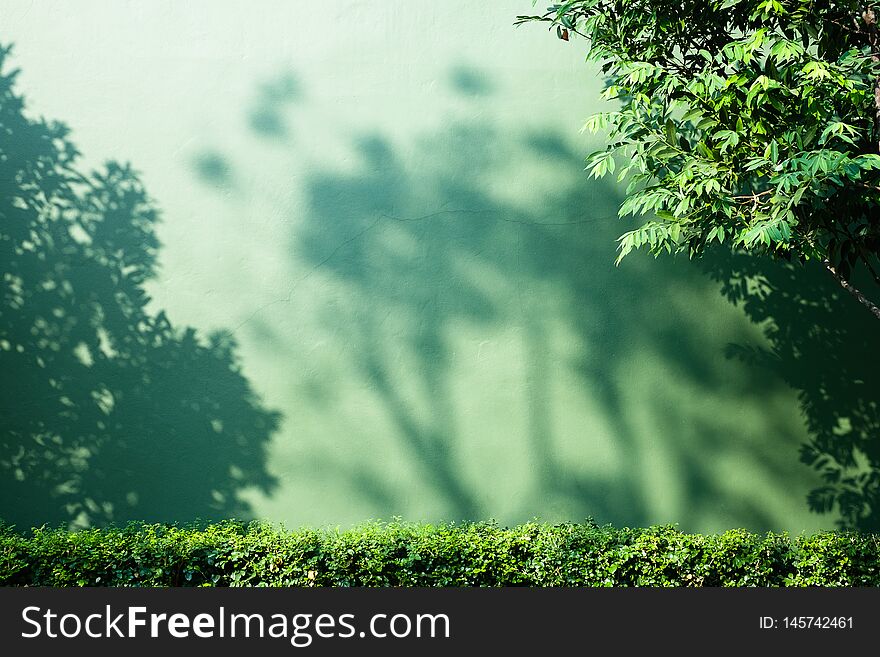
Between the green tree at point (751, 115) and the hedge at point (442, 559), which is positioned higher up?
the green tree at point (751, 115)

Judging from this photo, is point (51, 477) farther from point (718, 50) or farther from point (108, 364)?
point (718, 50)

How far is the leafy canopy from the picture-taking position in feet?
11.5

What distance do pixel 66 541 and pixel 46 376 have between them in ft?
4.44

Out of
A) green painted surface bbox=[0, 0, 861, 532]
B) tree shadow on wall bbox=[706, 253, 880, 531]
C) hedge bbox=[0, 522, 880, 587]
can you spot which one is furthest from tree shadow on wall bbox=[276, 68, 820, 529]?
hedge bbox=[0, 522, 880, 587]

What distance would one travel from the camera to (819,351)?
5348mm

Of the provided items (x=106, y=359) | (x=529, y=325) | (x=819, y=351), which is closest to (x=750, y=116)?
(x=529, y=325)

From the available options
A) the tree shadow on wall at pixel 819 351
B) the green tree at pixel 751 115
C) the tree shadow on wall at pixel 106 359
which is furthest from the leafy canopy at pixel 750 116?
the tree shadow on wall at pixel 106 359

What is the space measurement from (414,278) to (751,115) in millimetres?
2426

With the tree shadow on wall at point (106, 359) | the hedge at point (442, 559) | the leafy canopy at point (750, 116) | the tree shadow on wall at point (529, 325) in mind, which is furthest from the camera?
the tree shadow on wall at point (529, 325)

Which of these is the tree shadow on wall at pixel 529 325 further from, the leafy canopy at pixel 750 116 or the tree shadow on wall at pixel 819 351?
the leafy canopy at pixel 750 116

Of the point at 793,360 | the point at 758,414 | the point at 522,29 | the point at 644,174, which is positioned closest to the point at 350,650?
the point at 644,174

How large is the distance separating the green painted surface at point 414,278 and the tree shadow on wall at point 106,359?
0.06 meters

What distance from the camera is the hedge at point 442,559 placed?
4.13m

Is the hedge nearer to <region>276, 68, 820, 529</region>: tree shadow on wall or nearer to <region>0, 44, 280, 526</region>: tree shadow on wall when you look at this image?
<region>0, 44, 280, 526</region>: tree shadow on wall
